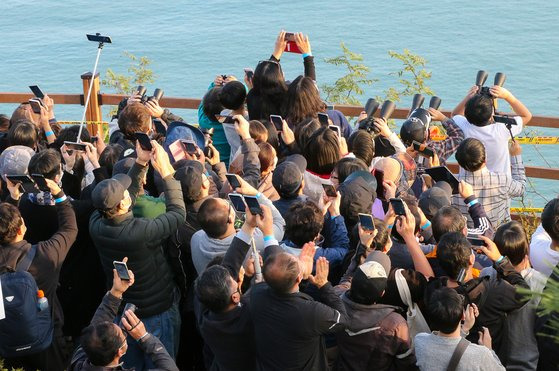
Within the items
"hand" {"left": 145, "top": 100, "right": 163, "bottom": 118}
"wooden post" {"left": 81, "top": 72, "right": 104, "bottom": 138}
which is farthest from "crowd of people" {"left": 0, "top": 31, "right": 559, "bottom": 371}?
"wooden post" {"left": 81, "top": 72, "right": 104, "bottom": 138}

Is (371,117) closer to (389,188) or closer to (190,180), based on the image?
(389,188)

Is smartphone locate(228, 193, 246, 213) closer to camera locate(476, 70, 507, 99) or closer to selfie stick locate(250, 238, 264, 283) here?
selfie stick locate(250, 238, 264, 283)

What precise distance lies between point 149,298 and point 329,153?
1.61 meters

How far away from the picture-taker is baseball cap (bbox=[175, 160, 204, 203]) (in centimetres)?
597

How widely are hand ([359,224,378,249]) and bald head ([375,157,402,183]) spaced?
1189 millimetres

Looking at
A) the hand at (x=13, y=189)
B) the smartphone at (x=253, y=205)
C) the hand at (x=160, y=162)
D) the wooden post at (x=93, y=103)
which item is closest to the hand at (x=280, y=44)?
the wooden post at (x=93, y=103)

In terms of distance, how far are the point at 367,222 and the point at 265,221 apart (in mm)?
565

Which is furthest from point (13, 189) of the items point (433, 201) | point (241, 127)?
point (433, 201)

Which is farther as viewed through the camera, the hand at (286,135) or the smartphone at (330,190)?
the hand at (286,135)

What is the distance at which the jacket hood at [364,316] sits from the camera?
4.82m

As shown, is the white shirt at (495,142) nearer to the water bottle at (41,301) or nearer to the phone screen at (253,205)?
the phone screen at (253,205)

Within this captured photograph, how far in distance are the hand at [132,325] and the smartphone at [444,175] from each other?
2.28 m

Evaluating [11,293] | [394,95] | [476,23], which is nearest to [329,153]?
[11,293]

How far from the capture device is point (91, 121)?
10.2 meters
